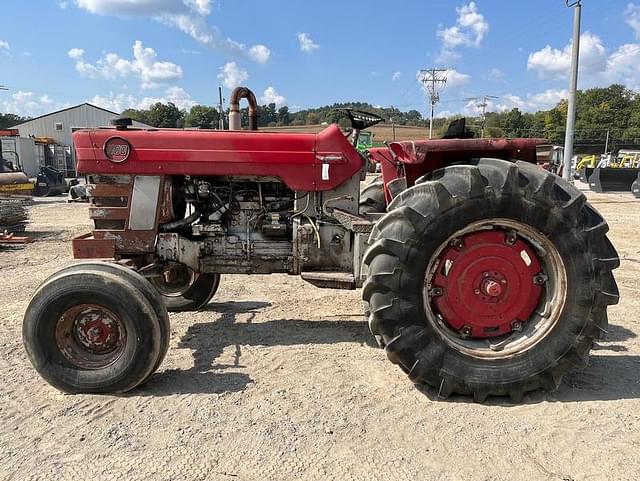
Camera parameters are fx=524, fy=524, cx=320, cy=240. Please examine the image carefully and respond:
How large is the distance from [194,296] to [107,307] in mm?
1923

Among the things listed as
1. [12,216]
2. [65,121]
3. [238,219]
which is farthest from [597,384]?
[65,121]

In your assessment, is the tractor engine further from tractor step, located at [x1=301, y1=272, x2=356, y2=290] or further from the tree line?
the tree line

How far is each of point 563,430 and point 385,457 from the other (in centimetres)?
113

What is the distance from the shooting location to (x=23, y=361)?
4129 mm

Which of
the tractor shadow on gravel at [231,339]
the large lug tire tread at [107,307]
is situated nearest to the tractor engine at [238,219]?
the tractor shadow on gravel at [231,339]

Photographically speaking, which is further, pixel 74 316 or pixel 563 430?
pixel 74 316

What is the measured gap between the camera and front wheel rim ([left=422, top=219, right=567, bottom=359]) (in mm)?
3584

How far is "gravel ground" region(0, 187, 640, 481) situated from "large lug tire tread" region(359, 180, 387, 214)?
51.7 inches

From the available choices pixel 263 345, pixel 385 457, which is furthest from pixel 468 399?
pixel 263 345

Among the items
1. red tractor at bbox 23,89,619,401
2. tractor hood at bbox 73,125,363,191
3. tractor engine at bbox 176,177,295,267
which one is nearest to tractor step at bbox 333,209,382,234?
red tractor at bbox 23,89,619,401

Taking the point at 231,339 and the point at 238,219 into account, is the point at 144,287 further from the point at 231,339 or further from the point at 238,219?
the point at 231,339

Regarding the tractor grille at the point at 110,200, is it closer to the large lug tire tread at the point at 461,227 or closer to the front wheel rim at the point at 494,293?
the large lug tire tread at the point at 461,227

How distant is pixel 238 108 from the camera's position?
480cm

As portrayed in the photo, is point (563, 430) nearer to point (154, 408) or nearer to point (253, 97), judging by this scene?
point (154, 408)
